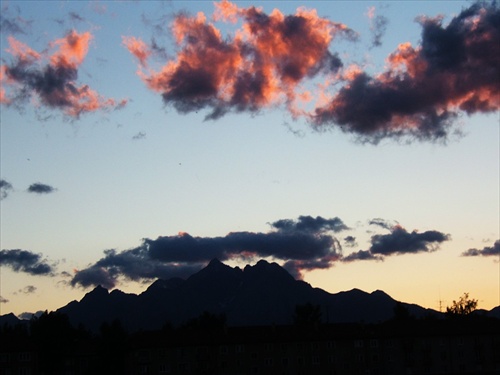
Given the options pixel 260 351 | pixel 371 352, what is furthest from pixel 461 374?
pixel 260 351

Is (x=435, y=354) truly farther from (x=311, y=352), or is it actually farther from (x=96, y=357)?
(x=96, y=357)

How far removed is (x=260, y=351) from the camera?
133375mm


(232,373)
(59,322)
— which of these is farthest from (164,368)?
(59,322)

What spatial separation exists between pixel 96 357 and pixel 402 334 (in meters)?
49.5

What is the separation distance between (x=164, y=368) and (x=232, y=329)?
17.7 m

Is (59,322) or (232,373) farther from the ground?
(59,322)

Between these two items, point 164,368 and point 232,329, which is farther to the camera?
point 232,329

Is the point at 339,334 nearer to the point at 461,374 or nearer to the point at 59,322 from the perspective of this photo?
the point at 461,374

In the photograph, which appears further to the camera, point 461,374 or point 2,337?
point 2,337

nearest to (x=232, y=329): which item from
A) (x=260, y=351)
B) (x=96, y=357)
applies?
(x=260, y=351)

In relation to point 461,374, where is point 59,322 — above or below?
above

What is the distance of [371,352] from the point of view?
13475 centimetres

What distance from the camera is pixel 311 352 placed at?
133125 mm

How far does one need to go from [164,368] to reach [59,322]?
2027 cm
